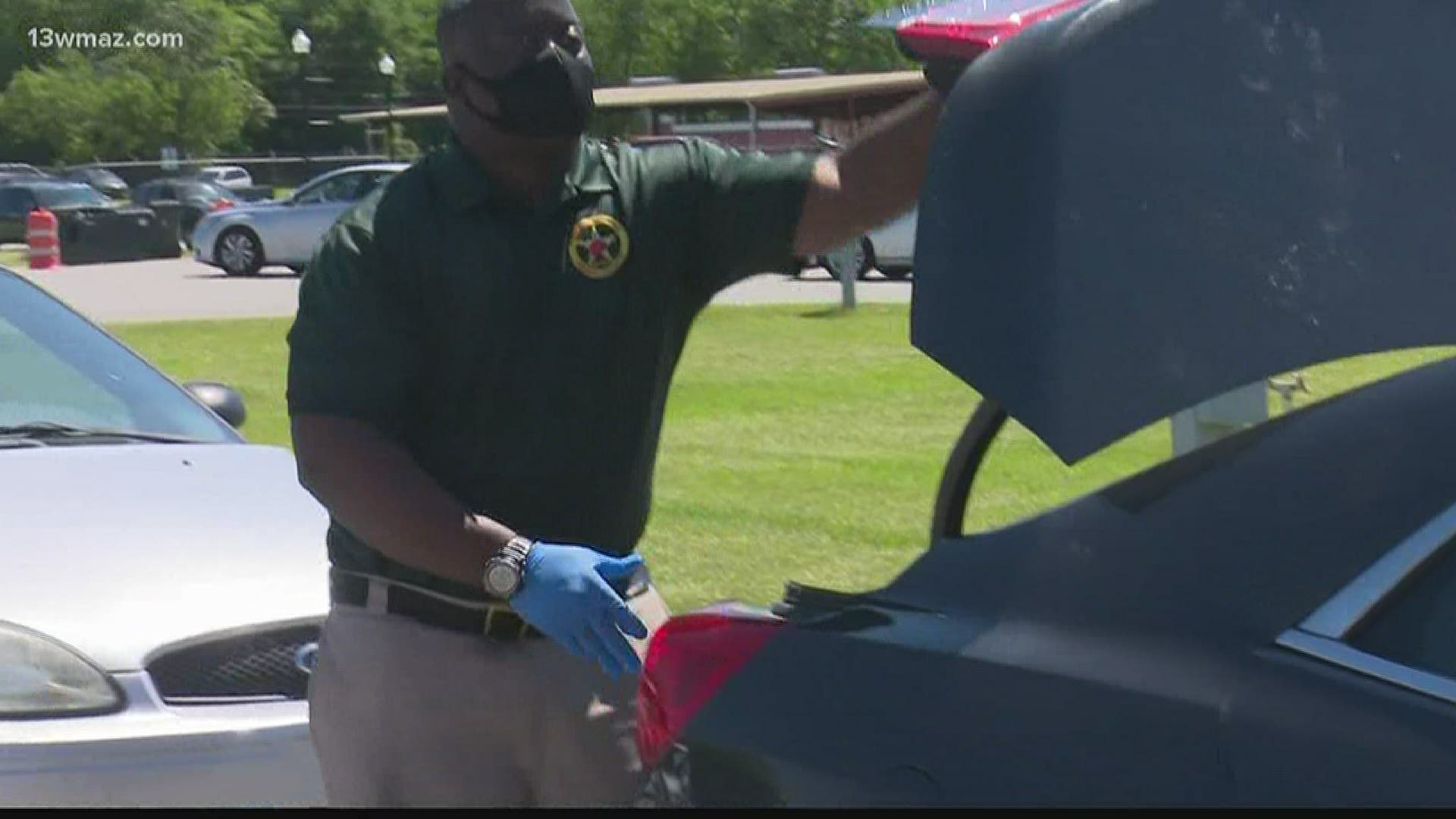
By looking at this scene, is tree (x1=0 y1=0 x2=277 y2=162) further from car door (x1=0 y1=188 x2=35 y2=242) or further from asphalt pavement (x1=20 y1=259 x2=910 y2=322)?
asphalt pavement (x1=20 y1=259 x2=910 y2=322)

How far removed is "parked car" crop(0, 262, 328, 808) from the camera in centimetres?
442

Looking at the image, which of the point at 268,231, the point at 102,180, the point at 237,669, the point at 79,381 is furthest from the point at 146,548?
the point at 102,180

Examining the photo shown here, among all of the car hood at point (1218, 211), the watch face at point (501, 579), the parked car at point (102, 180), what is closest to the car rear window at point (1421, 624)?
the car hood at point (1218, 211)

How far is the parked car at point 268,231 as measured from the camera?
29.6 metres

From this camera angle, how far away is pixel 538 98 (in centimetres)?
319

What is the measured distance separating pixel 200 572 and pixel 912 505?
4.90 metres

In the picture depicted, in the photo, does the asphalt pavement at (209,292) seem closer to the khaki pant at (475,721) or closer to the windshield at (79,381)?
the windshield at (79,381)

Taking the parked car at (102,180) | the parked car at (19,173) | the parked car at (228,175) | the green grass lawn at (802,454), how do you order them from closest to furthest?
the green grass lawn at (802,454), the parked car at (19,173), the parked car at (102,180), the parked car at (228,175)

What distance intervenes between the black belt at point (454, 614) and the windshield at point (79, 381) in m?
2.74

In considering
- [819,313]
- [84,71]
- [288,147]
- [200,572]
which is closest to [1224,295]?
[200,572]

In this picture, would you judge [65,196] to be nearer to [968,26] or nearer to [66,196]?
[66,196]

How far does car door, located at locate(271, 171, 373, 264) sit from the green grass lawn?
11.7 metres

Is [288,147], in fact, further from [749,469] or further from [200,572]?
[200,572]

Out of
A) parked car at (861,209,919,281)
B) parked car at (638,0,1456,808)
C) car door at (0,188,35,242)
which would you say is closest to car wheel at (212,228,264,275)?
parked car at (861,209,919,281)
